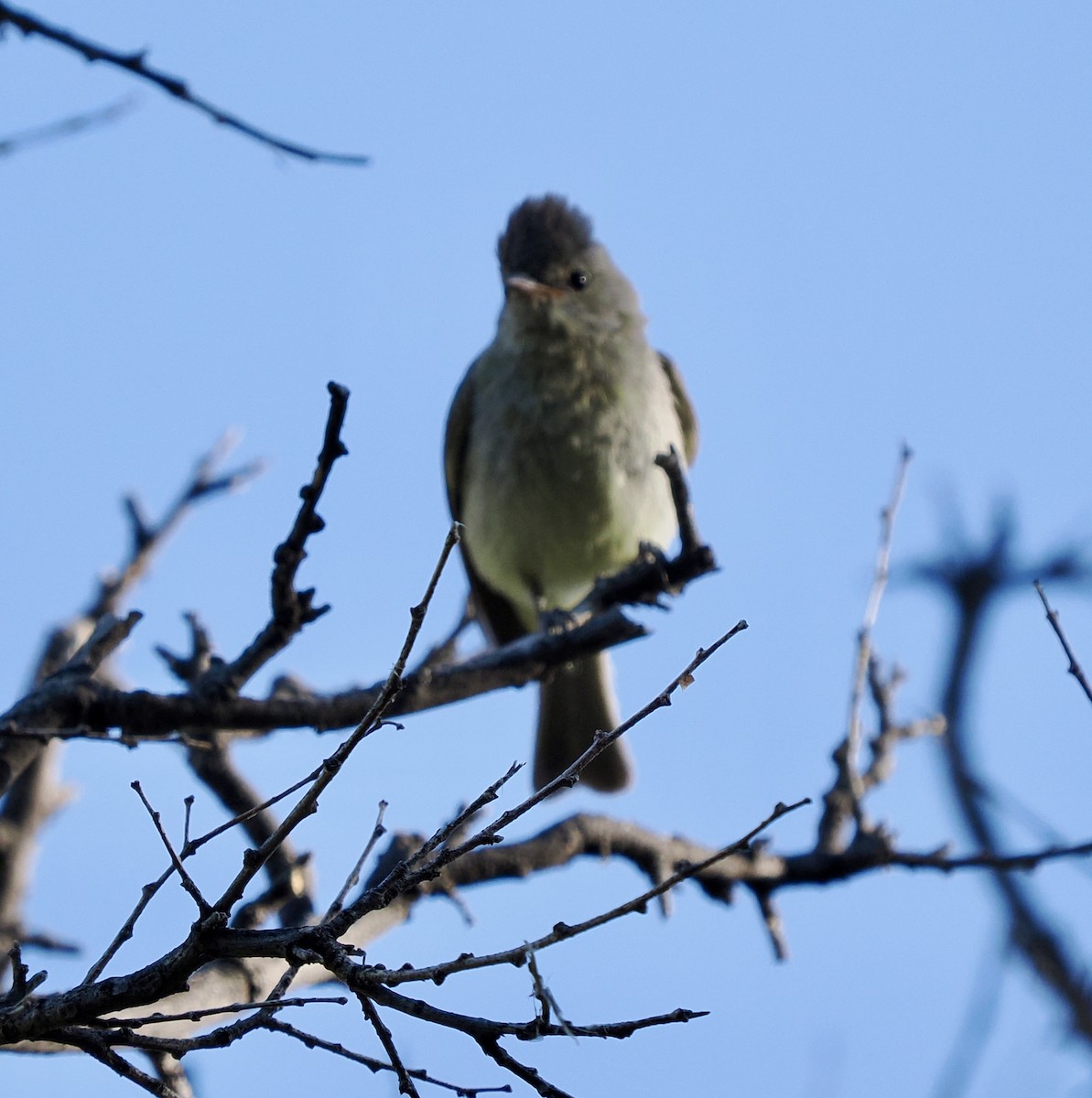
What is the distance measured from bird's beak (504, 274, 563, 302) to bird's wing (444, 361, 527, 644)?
0.52 m

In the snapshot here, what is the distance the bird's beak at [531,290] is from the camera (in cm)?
693

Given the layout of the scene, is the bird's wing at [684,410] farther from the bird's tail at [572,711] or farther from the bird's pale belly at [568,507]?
the bird's tail at [572,711]

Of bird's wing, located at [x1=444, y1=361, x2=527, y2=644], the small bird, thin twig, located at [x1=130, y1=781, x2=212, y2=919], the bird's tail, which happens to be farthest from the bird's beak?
thin twig, located at [x1=130, y1=781, x2=212, y2=919]

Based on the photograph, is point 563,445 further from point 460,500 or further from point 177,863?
point 177,863

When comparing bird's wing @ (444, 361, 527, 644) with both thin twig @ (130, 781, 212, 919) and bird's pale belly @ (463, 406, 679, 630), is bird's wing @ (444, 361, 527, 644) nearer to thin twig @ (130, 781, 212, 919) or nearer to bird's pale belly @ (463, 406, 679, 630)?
bird's pale belly @ (463, 406, 679, 630)

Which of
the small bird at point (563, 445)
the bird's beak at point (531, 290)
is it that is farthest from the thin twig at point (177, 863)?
the bird's beak at point (531, 290)

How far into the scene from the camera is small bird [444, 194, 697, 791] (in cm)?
664

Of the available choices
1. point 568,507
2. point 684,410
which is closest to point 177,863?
point 568,507

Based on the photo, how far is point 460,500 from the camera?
24.1 feet

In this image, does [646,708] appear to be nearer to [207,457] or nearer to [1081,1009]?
[1081,1009]

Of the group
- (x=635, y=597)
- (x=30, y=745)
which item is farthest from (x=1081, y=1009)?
(x=30, y=745)

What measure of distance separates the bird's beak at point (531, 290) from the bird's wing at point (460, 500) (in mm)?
523

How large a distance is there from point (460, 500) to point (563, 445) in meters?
0.92

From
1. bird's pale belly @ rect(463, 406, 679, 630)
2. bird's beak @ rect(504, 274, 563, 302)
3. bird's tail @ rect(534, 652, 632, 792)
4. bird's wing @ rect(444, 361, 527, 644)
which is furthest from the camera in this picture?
bird's tail @ rect(534, 652, 632, 792)
